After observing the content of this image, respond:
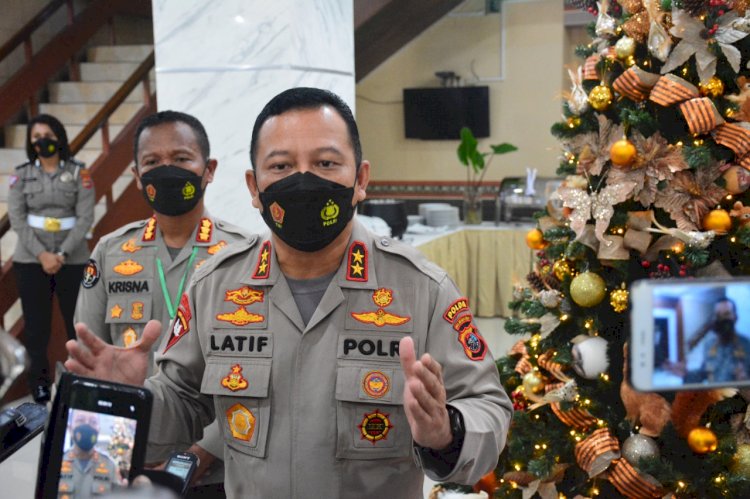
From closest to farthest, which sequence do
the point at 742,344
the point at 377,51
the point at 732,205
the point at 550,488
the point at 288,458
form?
the point at 742,344
the point at 288,458
the point at 732,205
the point at 550,488
the point at 377,51

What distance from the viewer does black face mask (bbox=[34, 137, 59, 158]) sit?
427 cm

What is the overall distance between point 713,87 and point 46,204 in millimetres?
3617

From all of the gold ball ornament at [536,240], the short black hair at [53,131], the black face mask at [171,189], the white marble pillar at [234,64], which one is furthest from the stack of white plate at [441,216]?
the black face mask at [171,189]

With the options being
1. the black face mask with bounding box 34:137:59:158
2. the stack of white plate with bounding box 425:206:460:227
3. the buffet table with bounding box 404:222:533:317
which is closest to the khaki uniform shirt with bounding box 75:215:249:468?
the black face mask with bounding box 34:137:59:158

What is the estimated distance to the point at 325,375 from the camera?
1.34 meters

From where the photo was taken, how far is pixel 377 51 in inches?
291

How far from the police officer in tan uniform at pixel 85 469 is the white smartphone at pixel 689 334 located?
54cm

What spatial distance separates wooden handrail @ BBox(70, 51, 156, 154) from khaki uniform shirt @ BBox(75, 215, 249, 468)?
272 cm

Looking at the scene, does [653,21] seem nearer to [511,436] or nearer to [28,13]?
[511,436]

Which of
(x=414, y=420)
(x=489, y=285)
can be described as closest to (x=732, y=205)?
(x=414, y=420)

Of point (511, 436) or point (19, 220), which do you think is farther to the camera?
point (19, 220)

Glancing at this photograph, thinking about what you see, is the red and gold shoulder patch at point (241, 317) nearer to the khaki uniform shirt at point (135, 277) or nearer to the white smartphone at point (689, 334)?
the khaki uniform shirt at point (135, 277)

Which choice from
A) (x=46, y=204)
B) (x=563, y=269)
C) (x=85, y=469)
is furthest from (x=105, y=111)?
(x=85, y=469)

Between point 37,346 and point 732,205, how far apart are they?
3836 mm
